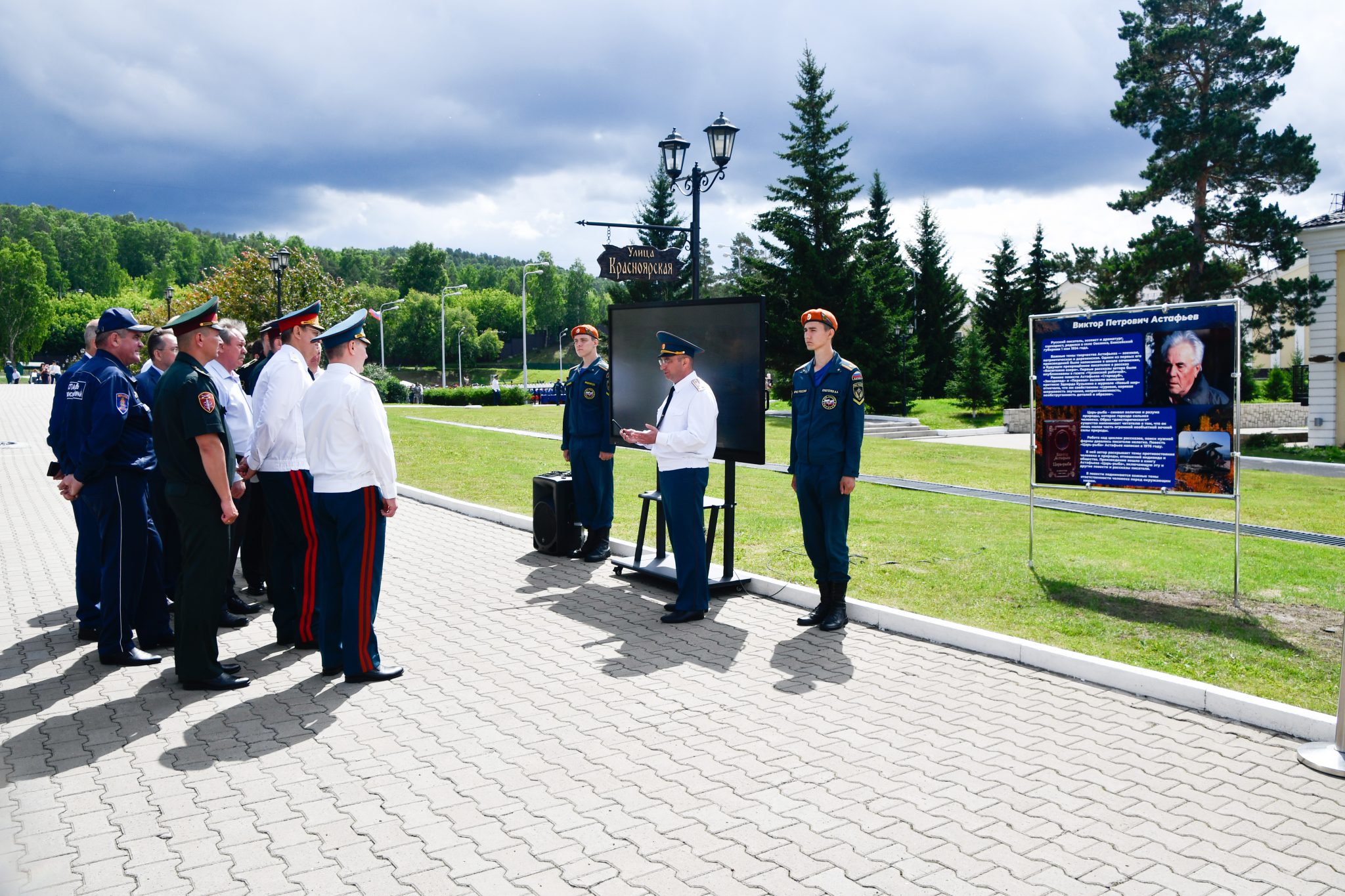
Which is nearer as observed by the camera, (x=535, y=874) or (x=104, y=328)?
(x=535, y=874)

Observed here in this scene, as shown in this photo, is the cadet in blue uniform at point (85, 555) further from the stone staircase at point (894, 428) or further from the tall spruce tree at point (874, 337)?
the tall spruce tree at point (874, 337)

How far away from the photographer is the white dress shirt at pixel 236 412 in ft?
23.3

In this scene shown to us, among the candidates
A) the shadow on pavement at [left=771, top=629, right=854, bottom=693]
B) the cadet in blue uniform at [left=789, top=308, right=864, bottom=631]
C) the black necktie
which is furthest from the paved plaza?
the black necktie

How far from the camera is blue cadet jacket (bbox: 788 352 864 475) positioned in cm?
695

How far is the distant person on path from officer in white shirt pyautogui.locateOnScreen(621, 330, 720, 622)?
3.88m

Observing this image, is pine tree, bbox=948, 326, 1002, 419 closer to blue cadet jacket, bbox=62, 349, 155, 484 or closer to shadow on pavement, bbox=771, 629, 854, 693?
shadow on pavement, bbox=771, 629, 854, 693

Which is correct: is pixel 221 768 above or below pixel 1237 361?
below

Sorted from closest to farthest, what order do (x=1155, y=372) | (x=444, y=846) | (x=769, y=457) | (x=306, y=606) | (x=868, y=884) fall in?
(x=868, y=884) → (x=444, y=846) → (x=306, y=606) → (x=1155, y=372) → (x=769, y=457)

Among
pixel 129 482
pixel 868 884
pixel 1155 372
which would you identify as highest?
pixel 1155 372

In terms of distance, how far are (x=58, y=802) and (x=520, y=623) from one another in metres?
3.44

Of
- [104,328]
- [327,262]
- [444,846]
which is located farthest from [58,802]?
[327,262]

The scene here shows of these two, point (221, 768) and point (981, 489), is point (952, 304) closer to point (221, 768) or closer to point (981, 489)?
point (981, 489)

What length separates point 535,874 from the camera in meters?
3.47

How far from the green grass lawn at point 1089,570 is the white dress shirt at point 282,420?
4258 millimetres
